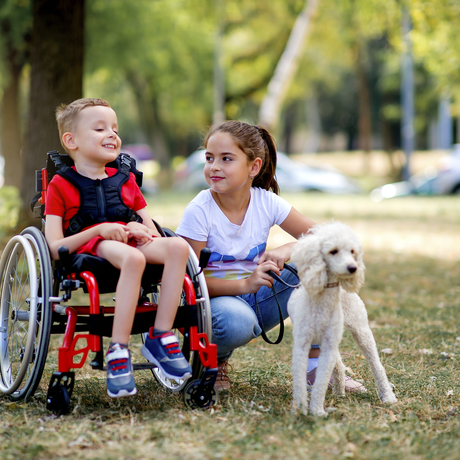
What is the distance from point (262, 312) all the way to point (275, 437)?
3.29 feet

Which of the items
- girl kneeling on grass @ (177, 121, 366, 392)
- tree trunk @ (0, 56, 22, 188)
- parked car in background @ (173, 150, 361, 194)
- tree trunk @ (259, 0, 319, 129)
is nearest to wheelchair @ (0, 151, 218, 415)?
girl kneeling on grass @ (177, 121, 366, 392)

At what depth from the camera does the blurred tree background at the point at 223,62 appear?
38.0 ft

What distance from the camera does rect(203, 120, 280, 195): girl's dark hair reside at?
3.41 meters

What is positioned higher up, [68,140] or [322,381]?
[68,140]

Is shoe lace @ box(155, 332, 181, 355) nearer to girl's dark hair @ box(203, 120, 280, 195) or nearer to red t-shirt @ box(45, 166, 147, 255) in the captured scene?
red t-shirt @ box(45, 166, 147, 255)

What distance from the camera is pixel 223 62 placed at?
2661 centimetres

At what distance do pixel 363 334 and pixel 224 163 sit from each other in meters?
1.10

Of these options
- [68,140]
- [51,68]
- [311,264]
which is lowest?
[311,264]

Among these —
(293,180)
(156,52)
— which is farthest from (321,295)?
(293,180)

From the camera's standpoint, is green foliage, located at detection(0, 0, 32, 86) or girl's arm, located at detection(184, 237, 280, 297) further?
green foliage, located at detection(0, 0, 32, 86)

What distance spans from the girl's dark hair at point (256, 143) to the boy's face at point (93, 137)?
1.69 feet

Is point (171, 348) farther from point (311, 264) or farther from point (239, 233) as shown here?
point (239, 233)

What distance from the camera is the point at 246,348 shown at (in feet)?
15.3

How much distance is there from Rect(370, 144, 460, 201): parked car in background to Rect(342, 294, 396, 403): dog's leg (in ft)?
50.5
